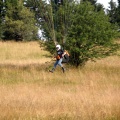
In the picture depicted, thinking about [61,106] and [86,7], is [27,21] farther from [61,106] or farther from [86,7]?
[61,106]

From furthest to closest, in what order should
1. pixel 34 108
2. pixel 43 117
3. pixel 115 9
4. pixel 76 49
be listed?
pixel 115 9, pixel 76 49, pixel 34 108, pixel 43 117

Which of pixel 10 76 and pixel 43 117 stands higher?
pixel 43 117

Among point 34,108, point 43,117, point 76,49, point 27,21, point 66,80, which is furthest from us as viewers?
point 27,21

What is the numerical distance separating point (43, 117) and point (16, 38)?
34.8m

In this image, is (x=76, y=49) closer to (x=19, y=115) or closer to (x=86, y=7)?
(x=86, y=7)

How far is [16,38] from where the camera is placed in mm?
41000

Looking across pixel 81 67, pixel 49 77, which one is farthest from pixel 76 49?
pixel 49 77

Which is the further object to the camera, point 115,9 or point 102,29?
point 115,9

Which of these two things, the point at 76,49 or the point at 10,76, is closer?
the point at 10,76

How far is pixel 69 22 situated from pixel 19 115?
11230 millimetres

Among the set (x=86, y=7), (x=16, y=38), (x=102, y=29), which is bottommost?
(x=16, y=38)

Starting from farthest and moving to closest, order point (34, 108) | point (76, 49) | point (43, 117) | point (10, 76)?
point (76, 49), point (10, 76), point (34, 108), point (43, 117)

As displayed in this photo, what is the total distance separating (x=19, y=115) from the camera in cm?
699

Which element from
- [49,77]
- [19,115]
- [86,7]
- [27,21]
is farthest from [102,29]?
[27,21]
